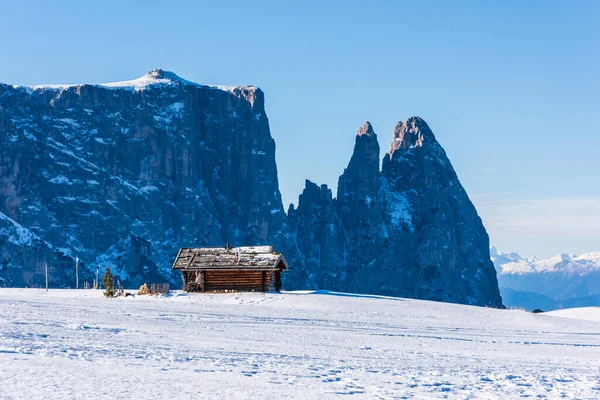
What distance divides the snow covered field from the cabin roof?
2226cm

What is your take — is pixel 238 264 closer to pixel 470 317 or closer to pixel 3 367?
pixel 470 317

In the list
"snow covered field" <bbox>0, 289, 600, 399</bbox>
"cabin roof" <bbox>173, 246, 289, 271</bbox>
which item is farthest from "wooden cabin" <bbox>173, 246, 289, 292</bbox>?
"snow covered field" <bbox>0, 289, 600, 399</bbox>

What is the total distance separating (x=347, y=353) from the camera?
77.8ft

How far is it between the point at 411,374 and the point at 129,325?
1198 centimetres

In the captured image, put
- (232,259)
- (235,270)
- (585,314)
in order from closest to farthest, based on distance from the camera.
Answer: (585,314) → (235,270) → (232,259)

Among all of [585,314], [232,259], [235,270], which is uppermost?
[232,259]

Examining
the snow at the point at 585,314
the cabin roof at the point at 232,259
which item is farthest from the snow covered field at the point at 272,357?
the cabin roof at the point at 232,259

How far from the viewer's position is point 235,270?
6291 centimetres

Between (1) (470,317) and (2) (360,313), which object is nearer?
(2) (360,313)

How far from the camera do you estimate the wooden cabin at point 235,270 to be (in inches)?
2475

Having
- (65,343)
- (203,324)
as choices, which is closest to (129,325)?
(203,324)

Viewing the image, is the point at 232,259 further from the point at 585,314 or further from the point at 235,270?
the point at 585,314

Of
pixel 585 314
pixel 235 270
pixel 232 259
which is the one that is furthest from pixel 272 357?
pixel 585 314

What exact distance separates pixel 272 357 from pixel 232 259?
140ft
